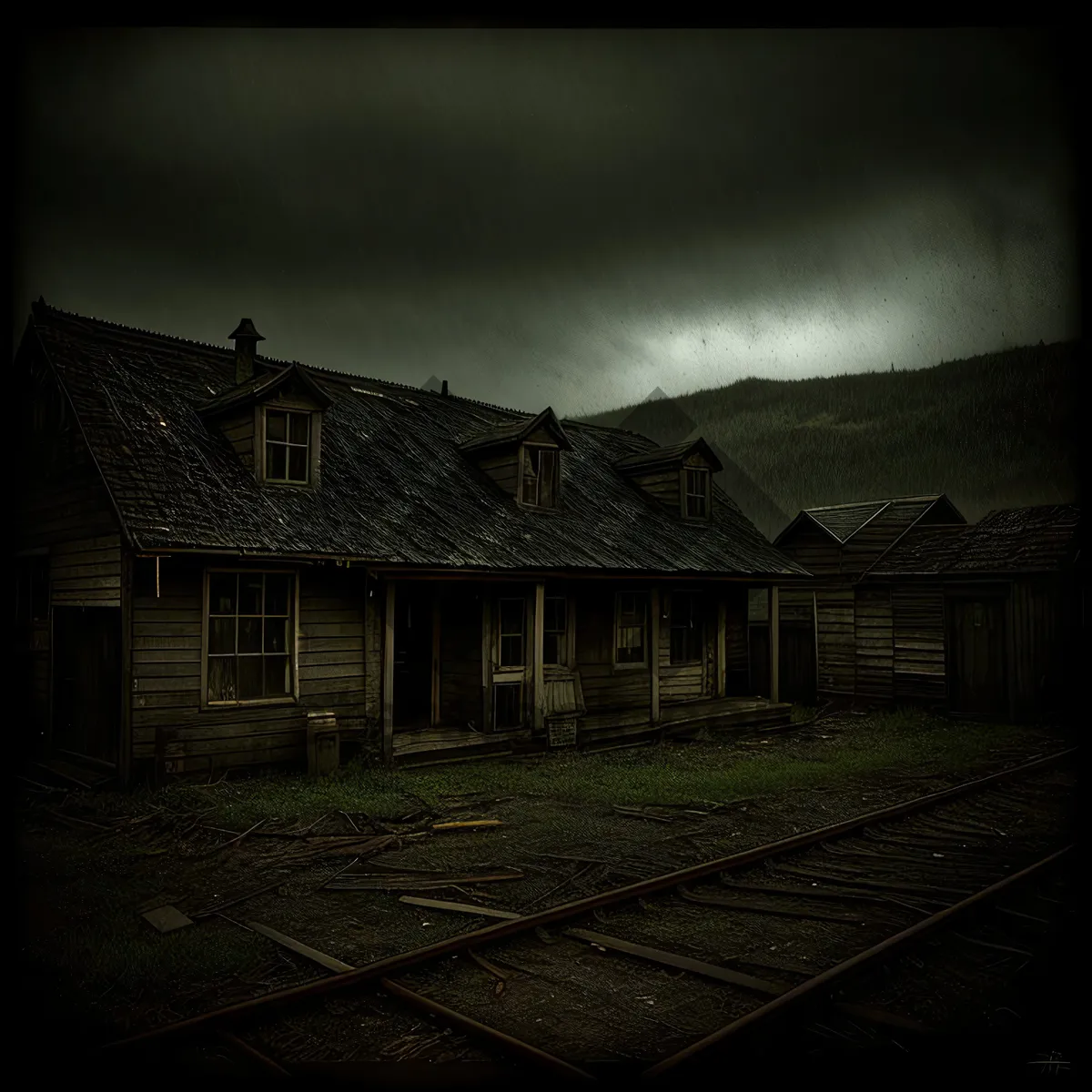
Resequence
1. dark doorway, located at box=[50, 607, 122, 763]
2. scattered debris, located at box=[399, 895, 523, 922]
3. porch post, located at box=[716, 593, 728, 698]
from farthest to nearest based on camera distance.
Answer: porch post, located at box=[716, 593, 728, 698], dark doorway, located at box=[50, 607, 122, 763], scattered debris, located at box=[399, 895, 523, 922]

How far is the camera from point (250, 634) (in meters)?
11.8

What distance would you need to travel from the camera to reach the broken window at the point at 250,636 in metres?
11.4

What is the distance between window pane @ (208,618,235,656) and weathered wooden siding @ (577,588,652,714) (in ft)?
22.9

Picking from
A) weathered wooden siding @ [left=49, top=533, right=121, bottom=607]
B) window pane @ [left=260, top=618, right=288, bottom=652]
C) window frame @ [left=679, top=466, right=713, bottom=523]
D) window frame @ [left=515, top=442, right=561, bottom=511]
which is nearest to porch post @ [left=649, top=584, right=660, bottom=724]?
window frame @ [left=515, top=442, right=561, bottom=511]

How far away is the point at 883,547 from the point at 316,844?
18.2m

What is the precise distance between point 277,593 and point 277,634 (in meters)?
0.61

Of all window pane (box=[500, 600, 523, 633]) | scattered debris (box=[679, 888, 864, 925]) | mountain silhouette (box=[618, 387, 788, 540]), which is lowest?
scattered debris (box=[679, 888, 864, 925])

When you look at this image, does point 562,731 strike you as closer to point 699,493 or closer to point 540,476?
point 540,476

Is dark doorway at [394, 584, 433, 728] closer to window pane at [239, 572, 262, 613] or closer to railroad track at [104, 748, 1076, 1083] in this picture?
window pane at [239, 572, 262, 613]

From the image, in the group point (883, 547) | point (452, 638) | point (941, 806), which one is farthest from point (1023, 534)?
point (452, 638)

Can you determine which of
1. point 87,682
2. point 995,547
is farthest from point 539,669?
point 995,547

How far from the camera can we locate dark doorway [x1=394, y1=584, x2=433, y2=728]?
1515 cm

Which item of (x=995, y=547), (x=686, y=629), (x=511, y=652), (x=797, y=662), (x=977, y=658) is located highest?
(x=995, y=547)

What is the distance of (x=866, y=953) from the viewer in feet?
17.0
